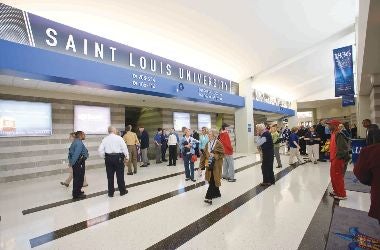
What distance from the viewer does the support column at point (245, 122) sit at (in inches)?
522

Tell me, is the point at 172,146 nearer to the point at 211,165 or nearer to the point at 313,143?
the point at 313,143

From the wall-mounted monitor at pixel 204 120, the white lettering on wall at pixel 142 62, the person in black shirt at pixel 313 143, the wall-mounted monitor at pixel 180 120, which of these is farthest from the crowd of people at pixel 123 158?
the wall-mounted monitor at pixel 204 120

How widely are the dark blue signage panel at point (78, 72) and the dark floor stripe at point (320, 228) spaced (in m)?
5.53

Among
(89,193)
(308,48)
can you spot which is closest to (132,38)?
(89,193)

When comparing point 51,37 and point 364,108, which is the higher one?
point 51,37

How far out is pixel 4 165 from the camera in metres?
6.73

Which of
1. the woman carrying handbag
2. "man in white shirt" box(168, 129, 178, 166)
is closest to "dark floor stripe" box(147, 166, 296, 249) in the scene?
the woman carrying handbag

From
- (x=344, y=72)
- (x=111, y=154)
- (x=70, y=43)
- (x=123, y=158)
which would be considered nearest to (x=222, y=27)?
(x=70, y=43)

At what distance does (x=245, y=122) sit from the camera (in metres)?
13.2

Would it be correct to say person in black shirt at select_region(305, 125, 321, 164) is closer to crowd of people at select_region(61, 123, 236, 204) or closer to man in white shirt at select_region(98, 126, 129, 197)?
crowd of people at select_region(61, 123, 236, 204)

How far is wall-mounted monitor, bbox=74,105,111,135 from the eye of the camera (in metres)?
8.47

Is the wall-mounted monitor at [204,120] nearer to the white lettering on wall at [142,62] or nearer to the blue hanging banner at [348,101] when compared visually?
the white lettering on wall at [142,62]

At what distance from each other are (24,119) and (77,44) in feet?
9.00

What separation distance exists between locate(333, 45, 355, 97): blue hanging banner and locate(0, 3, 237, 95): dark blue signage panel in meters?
6.94
